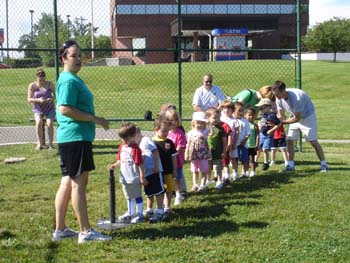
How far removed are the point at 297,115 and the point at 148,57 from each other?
13.0m

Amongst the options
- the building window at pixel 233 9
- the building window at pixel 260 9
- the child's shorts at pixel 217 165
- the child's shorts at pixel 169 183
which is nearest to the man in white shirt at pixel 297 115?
the child's shorts at pixel 217 165

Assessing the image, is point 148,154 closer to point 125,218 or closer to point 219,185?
point 125,218

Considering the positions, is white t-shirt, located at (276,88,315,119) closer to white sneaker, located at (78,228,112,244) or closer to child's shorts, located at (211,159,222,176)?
child's shorts, located at (211,159,222,176)

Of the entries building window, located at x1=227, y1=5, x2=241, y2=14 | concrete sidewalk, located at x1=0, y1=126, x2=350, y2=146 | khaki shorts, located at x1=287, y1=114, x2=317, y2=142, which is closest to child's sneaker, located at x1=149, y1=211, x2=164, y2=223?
khaki shorts, located at x1=287, y1=114, x2=317, y2=142

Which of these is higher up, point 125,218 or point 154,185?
point 154,185

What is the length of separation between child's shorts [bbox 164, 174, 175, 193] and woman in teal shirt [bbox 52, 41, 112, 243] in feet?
4.71

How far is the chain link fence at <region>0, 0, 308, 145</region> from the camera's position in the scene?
1194 cm

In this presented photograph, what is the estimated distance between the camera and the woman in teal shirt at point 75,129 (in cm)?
538

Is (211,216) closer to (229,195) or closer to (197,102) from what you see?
(229,195)

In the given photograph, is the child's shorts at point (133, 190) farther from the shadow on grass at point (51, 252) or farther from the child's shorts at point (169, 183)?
the shadow on grass at point (51, 252)

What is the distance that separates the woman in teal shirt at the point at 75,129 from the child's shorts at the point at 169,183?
1.44 metres

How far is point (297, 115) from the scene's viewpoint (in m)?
9.30

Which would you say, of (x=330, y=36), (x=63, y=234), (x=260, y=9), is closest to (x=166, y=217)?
(x=63, y=234)

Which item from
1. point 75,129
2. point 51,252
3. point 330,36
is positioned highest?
point 330,36
